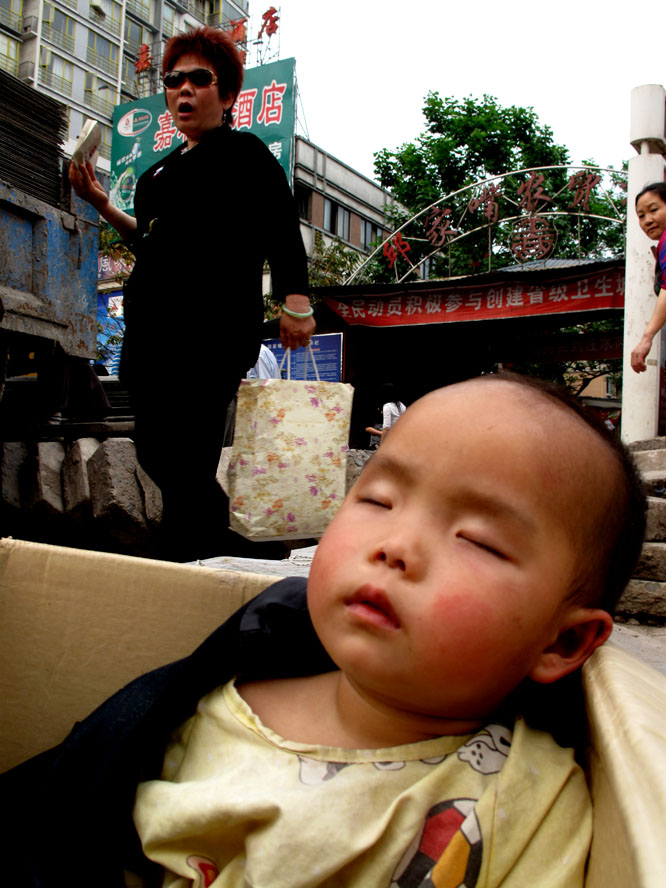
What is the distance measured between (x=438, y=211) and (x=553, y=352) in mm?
4037

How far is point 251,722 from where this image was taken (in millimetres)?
966

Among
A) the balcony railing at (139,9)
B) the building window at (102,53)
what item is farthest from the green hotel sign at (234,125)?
the balcony railing at (139,9)

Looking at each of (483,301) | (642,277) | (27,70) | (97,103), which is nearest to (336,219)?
(483,301)

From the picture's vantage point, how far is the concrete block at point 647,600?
2340 mm

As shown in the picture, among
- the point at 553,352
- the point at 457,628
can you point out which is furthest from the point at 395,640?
the point at 553,352

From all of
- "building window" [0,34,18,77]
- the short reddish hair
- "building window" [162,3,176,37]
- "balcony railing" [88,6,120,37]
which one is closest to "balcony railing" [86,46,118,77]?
"balcony railing" [88,6,120,37]

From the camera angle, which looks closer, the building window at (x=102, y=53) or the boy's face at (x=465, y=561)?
the boy's face at (x=465, y=561)

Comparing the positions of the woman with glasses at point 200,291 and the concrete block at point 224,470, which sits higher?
the woman with glasses at point 200,291

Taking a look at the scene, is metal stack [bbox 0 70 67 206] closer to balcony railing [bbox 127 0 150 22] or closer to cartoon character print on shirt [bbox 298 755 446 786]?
cartoon character print on shirt [bbox 298 755 446 786]

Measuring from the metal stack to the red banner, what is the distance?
8.39 metres

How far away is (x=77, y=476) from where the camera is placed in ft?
12.3

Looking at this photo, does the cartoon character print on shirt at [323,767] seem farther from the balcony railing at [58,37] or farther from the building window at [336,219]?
the balcony railing at [58,37]

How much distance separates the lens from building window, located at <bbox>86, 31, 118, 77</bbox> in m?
33.9

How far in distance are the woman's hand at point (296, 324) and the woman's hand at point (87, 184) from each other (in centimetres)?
80
